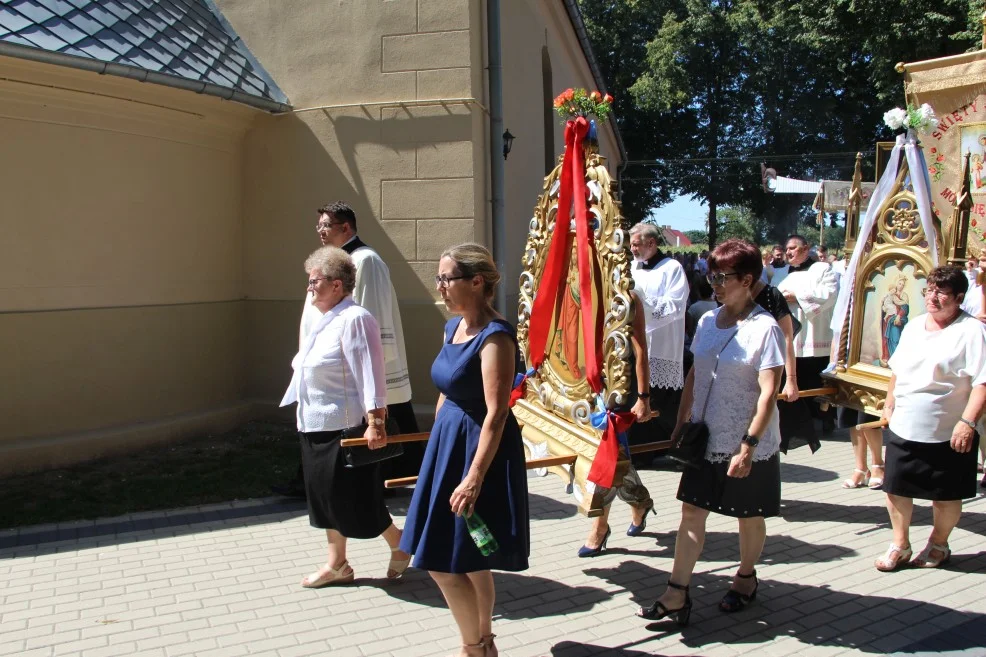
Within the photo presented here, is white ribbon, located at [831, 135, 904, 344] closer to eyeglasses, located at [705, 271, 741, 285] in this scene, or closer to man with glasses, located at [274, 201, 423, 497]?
eyeglasses, located at [705, 271, 741, 285]

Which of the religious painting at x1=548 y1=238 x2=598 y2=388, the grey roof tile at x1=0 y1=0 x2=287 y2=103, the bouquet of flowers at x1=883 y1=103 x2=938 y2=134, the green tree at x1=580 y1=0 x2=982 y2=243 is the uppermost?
the green tree at x1=580 y1=0 x2=982 y2=243

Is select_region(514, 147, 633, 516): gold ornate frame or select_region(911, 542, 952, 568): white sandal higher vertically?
select_region(514, 147, 633, 516): gold ornate frame

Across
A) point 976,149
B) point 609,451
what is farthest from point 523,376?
point 976,149

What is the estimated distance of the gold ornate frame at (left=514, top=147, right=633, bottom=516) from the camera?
412cm

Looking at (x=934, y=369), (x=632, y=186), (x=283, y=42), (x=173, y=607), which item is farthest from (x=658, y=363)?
(x=632, y=186)

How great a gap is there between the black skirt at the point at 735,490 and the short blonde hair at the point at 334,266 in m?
1.96

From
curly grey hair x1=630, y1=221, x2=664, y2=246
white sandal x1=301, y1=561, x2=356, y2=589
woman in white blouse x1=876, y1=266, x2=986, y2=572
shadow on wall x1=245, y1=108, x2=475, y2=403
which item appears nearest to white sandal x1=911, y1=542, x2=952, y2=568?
woman in white blouse x1=876, y1=266, x2=986, y2=572

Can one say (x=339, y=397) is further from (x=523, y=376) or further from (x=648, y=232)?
(x=648, y=232)

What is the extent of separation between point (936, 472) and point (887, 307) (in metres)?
1.37

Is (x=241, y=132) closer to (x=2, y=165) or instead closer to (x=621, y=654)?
(x=2, y=165)

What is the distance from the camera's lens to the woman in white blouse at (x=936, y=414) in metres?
4.55

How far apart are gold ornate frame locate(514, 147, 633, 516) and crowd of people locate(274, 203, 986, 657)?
107 mm

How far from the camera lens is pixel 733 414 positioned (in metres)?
3.95

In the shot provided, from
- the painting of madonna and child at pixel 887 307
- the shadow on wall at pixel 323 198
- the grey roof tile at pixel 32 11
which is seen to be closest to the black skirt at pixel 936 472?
the painting of madonna and child at pixel 887 307
